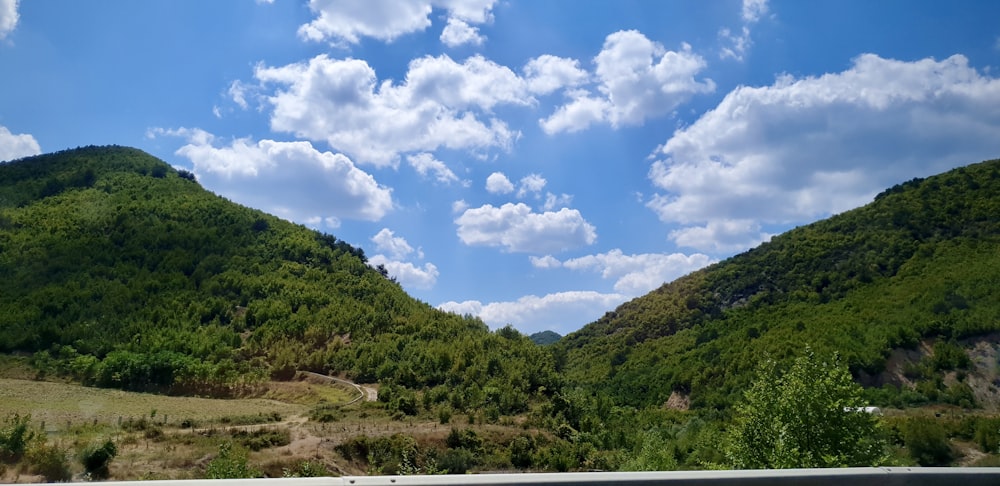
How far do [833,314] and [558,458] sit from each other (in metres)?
37.7

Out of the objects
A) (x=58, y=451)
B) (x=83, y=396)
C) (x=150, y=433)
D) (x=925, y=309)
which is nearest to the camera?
(x=58, y=451)

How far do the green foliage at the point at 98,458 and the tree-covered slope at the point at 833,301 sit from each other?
114ft

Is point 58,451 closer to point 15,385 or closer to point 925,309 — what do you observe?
point 15,385

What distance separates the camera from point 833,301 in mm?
56062

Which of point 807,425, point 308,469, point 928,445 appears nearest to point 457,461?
point 308,469

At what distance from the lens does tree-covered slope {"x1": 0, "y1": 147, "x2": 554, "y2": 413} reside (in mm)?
29469

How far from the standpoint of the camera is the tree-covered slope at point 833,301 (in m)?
43.3

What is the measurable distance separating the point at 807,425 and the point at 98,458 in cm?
1406

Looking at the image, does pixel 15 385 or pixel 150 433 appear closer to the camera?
pixel 150 433

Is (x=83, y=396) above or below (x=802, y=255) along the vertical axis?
below

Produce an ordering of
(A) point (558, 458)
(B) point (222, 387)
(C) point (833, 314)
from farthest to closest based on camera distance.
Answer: (C) point (833, 314)
(B) point (222, 387)
(A) point (558, 458)

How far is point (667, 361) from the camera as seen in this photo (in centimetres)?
6284

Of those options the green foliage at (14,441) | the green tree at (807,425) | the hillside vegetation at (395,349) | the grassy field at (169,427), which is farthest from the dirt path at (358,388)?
the green tree at (807,425)

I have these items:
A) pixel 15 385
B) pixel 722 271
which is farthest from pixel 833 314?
pixel 15 385
